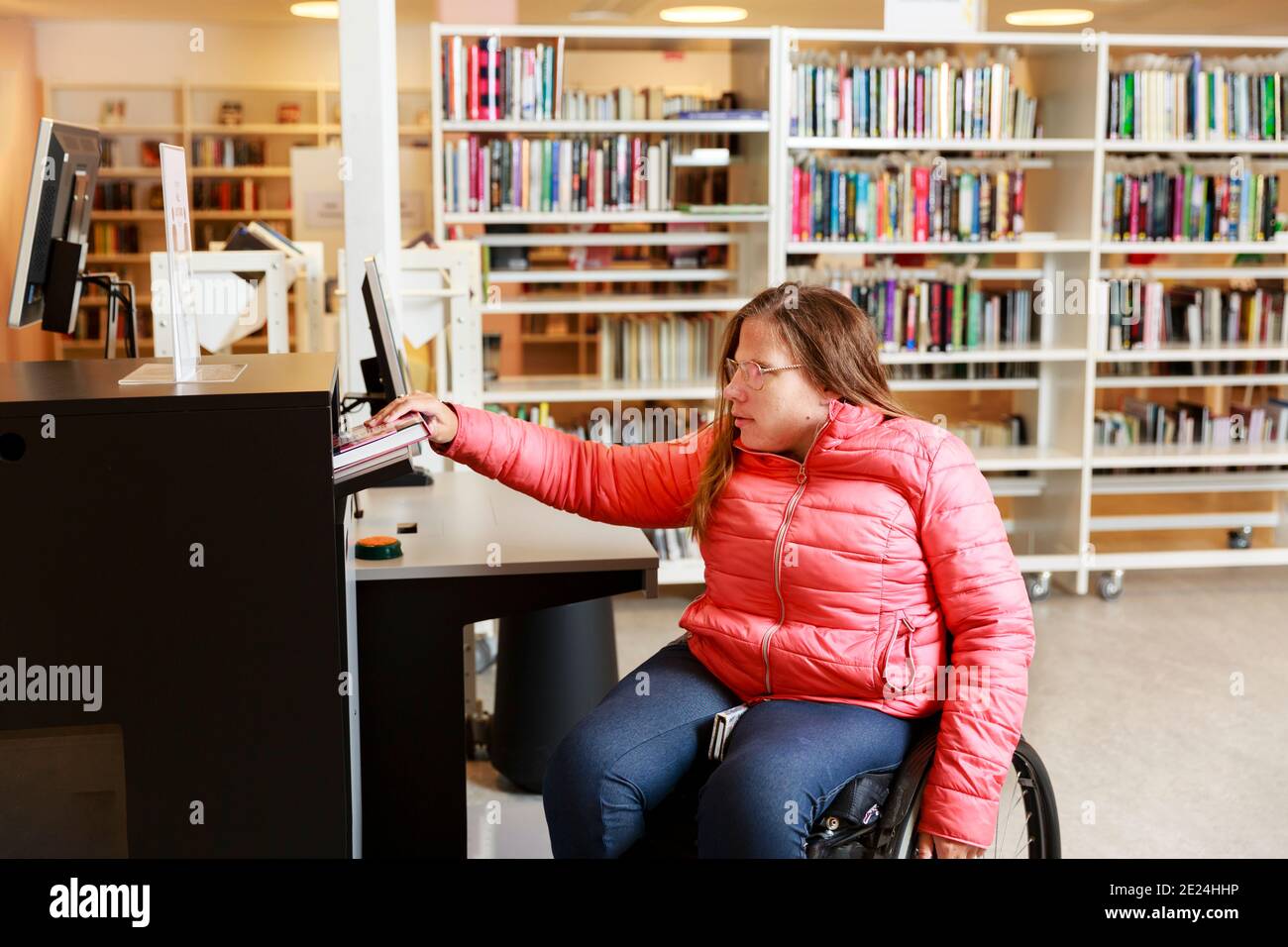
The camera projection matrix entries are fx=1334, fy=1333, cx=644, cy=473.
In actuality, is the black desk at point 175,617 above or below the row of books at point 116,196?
below

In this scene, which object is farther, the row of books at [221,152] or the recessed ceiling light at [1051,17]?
the row of books at [221,152]

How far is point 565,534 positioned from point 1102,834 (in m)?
1.31

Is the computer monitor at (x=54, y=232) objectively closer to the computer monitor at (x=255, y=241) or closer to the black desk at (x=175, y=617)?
the computer monitor at (x=255, y=241)

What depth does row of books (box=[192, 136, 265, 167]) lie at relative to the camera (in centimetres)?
820

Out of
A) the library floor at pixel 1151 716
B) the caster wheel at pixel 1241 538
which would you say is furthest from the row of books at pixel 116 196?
the caster wheel at pixel 1241 538

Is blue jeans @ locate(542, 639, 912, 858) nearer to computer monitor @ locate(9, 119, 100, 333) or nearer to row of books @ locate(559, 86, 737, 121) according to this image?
computer monitor @ locate(9, 119, 100, 333)

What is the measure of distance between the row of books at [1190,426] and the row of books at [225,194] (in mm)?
5566

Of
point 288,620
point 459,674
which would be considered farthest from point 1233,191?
point 288,620

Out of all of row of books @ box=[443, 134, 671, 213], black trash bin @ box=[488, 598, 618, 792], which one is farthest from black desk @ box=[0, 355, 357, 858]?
row of books @ box=[443, 134, 671, 213]

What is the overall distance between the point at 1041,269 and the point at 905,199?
0.59 m

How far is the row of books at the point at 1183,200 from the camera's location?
4.56 meters

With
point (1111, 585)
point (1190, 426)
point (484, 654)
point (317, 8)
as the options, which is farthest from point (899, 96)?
point (317, 8)

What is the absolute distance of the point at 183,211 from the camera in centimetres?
181

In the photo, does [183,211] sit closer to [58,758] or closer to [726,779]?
[58,758]
